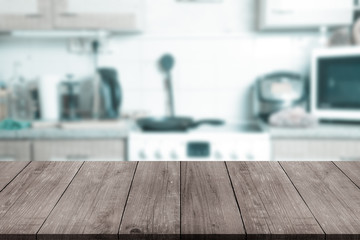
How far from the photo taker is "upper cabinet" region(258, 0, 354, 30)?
244cm

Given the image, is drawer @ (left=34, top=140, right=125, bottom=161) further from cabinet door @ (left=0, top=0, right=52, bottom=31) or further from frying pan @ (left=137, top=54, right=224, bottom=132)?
cabinet door @ (left=0, top=0, right=52, bottom=31)

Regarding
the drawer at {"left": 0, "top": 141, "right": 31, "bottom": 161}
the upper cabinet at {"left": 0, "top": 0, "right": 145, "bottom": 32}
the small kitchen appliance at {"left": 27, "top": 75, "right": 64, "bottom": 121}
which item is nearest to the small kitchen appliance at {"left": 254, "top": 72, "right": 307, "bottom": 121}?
the upper cabinet at {"left": 0, "top": 0, "right": 145, "bottom": 32}

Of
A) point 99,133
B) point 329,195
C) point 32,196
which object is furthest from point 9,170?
point 99,133

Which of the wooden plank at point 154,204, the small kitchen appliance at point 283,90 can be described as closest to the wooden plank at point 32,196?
the wooden plank at point 154,204

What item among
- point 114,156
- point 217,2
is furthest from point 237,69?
point 114,156

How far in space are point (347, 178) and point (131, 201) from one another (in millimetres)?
528

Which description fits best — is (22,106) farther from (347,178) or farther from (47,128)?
(347,178)

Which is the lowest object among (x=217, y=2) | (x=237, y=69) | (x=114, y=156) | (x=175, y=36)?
(x=114, y=156)

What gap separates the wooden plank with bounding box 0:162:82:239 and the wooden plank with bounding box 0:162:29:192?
0.01 m

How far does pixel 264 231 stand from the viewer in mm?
787

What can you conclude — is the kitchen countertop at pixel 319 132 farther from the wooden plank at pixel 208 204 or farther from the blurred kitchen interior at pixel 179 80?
the wooden plank at pixel 208 204

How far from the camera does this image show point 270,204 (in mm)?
919

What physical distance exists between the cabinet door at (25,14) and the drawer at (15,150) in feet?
2.07

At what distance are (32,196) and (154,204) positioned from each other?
268 mm
